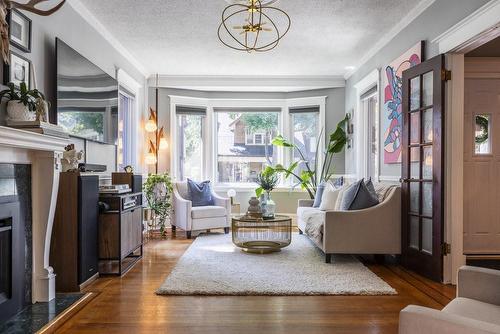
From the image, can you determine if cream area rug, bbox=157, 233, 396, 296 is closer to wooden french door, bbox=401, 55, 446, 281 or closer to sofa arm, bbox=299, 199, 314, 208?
wooden french door, bbox=401, 55, 446, 281

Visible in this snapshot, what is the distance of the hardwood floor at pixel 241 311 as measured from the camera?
251cm

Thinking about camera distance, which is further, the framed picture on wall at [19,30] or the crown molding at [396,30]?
the crown molding at [396,30]

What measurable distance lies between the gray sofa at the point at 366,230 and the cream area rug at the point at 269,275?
192mm

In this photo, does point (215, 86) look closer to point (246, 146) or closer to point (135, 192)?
point (246, 146)

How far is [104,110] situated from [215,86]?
2760 mm

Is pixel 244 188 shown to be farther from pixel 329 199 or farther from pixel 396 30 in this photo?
pixel 396 30

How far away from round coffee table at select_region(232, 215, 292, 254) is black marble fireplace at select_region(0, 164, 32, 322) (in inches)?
92.7

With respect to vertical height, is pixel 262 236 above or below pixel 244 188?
below

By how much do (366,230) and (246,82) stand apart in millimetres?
3635

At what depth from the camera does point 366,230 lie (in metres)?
4.20

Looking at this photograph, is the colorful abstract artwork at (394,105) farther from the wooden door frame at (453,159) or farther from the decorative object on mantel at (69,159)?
the decorative object on mantel at (69,159)

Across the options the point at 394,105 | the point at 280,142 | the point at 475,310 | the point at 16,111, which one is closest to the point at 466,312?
the point at 475,310

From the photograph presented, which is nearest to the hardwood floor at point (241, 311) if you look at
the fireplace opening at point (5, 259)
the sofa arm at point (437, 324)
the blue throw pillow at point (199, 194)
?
the fireplace opening at point (5, 259)

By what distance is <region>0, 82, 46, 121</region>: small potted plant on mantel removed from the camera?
274cm
